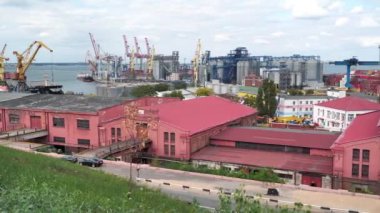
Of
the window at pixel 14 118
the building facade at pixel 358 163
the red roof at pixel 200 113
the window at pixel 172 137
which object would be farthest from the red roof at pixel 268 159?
the window at pixel 14 118

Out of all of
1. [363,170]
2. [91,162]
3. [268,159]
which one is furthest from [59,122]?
[363,170]

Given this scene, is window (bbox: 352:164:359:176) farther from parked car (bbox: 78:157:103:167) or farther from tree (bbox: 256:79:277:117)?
tree (bbox: 256:79:277:117)

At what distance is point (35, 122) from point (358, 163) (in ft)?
88.0

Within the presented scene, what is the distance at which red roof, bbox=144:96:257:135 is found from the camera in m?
31.9

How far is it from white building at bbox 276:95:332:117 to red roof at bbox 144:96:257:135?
15.8 metres

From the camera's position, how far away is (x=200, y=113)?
120ft

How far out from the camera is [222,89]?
93.8 m

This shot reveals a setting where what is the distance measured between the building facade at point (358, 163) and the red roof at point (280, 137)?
4.43 metres

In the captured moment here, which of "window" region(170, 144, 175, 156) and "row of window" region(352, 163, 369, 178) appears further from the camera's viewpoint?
"window" region(170, 144, 175, 156)

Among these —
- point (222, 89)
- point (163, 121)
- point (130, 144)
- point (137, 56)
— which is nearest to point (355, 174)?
point (163, 121)

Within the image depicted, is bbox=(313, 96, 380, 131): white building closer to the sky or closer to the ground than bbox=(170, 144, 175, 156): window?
closer to the sky

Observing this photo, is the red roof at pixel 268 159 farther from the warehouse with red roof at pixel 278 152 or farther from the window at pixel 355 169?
the window at pixel 355 169

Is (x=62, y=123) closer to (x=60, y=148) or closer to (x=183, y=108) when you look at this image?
(x=60, y=148)

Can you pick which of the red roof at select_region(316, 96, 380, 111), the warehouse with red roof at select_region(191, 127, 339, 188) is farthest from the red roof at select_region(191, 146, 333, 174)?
the red roof at select_region(316, 96, 380, 111)
